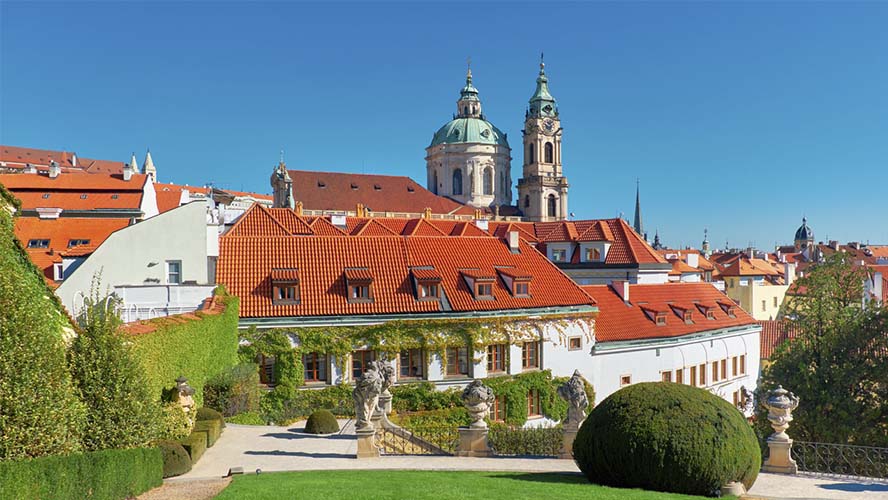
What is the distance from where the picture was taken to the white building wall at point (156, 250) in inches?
1093

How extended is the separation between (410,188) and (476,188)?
64.8ft

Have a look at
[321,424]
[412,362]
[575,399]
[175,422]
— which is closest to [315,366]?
[412,362]

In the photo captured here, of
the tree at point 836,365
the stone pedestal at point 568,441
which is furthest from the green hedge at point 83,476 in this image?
the tree at point 836,365

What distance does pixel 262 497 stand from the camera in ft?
37.9

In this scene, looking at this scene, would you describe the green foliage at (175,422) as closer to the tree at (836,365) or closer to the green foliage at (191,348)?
the green foliage at (191,348)

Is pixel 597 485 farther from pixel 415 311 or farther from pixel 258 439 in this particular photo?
pixel 415 311

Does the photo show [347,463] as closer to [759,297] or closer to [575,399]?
[575,399]

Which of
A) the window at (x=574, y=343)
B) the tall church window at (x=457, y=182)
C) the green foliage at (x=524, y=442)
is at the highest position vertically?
the tall church window at (x=457, y=182)

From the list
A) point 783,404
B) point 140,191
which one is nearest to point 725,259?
point 140,191

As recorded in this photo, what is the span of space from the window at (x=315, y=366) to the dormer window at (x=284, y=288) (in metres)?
2.47

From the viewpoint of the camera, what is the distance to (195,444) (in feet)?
54.6

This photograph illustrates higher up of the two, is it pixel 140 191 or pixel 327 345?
pixel 140 191

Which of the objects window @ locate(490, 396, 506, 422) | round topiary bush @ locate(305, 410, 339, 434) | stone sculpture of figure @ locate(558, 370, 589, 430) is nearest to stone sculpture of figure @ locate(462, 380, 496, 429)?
stone sculpture of figure @ locate(558, 370, 589, 430)

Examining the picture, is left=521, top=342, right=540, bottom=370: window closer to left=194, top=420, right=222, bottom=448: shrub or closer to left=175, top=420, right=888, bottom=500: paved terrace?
left=175, top=420, right=888, bottom=500: paved terrace
